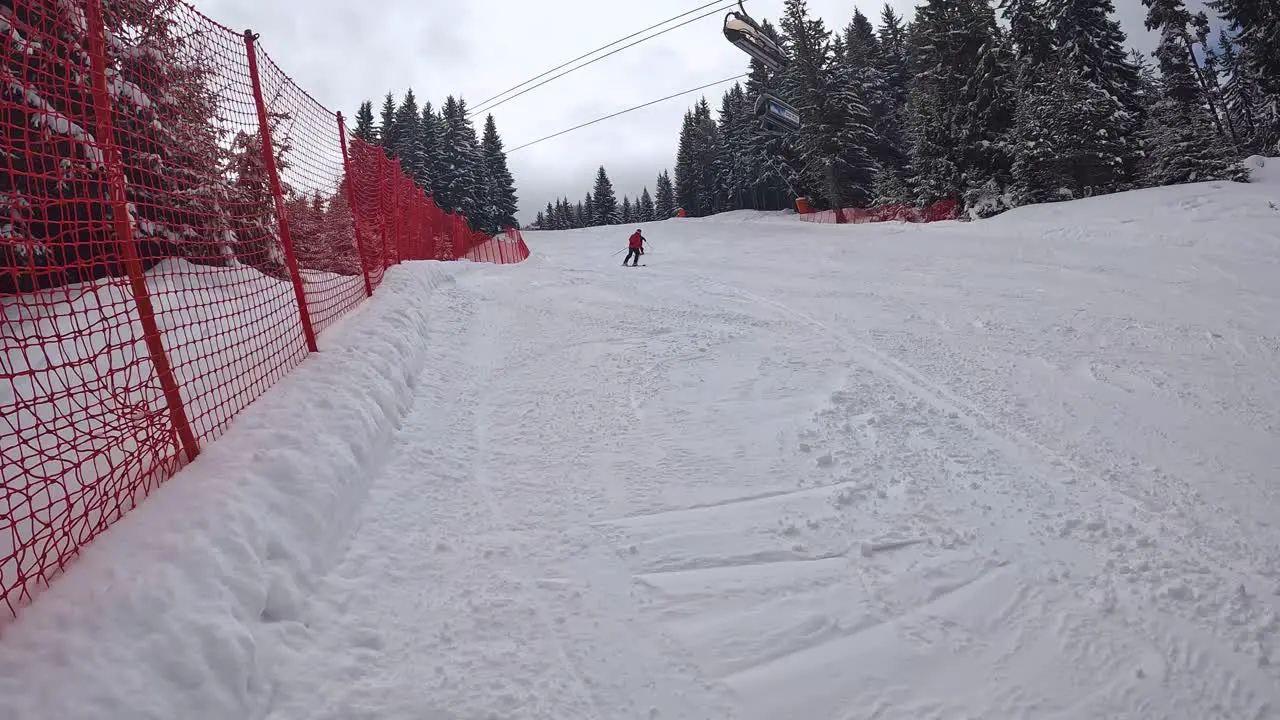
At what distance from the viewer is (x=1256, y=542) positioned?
2.85 meters

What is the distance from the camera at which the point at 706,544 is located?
9.56 ft

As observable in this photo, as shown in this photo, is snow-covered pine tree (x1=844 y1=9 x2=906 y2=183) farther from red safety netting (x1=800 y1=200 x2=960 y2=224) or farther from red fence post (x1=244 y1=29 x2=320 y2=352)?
red fence post (x1=244 y1=29 x2=320 y2=352)

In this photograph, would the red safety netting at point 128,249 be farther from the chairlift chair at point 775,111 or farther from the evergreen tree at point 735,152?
the evergreen tree at point 735,152

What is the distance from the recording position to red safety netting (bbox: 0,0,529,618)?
7.42 ft

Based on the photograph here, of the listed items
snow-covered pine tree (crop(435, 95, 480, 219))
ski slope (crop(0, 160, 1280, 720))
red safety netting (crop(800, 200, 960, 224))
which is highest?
snow-covered pine tree (crop(435, 95, 480, 219))

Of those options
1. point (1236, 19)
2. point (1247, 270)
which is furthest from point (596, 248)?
point (1236, 19)

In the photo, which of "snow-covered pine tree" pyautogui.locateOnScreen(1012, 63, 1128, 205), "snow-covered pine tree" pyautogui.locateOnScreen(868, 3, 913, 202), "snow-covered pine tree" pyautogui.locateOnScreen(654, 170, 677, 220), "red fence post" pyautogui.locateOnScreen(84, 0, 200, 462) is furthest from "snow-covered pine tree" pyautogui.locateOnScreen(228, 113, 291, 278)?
"snow-covered pine tree" pyautogui.locateOnScreen(654, 170, 677, 220)

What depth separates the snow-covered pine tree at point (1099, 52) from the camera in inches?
832

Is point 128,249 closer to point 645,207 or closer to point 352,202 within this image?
point 352,202

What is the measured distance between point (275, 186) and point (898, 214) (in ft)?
84.9

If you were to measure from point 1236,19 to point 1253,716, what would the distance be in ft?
121

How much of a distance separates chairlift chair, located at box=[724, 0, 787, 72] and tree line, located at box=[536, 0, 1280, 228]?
785 millimetres

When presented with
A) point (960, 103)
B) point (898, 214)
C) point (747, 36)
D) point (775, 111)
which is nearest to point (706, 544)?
point (747, 36)

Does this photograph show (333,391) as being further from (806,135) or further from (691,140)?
(691,140)
